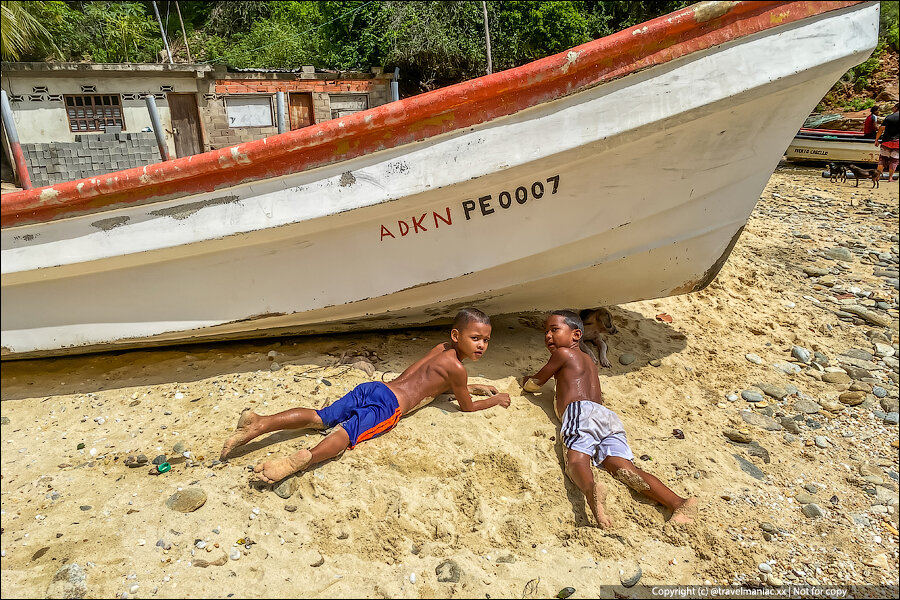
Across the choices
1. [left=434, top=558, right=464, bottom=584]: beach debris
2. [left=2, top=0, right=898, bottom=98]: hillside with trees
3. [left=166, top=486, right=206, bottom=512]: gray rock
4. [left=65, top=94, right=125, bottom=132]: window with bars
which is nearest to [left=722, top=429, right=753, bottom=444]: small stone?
[left=434, top=558, right=464, bottom=584]: beach debris

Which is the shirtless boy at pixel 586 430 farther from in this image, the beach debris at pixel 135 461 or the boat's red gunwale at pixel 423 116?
the beach debris at pixel 135 461

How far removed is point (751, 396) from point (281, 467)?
8.32 ft

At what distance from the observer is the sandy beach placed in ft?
Answer: 6.39

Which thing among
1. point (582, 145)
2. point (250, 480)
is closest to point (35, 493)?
point (250, 480)

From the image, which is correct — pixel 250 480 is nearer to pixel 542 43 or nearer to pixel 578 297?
pixel 578 297

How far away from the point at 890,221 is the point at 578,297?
5.22 m

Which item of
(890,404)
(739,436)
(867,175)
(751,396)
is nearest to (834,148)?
(867,175)

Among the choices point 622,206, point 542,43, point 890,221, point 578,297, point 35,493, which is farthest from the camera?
point 542,43

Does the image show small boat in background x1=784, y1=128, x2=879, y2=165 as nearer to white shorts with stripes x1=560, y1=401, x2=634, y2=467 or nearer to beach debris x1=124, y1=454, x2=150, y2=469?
white shorts with stripes x1=560, y1=401, x2=634, y2=467

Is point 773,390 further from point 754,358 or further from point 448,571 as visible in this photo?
point 448,571

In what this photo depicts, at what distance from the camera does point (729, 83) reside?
250 centimetres

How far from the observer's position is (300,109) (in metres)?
14.2

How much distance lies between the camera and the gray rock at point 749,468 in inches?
99.3

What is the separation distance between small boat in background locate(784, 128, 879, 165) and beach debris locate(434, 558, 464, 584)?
33.0ft
